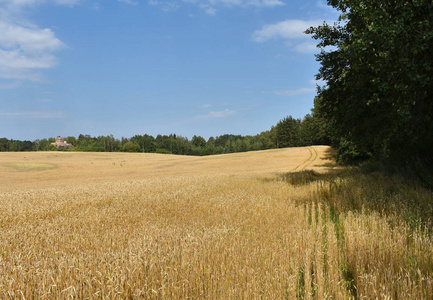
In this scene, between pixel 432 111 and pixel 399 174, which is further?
pixel 399 174

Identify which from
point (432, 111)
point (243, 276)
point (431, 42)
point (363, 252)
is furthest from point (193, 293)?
point (432, 111)

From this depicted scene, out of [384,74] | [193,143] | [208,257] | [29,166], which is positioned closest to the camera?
[208,257]

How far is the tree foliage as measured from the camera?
32.8ft

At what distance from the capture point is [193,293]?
12.4 ft

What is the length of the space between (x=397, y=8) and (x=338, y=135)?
10150mm

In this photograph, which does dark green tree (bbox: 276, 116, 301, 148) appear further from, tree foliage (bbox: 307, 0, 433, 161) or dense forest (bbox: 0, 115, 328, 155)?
tree foliage (bbox: 307, 0, 433, 161)

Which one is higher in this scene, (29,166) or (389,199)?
(389,199)

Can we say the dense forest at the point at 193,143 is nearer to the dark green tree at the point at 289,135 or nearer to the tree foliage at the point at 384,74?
the dark green tree at the point at 289,135

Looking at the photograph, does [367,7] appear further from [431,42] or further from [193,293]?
[193,293]

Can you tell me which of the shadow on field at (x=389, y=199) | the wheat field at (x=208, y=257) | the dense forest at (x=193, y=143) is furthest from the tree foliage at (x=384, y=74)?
the dense forest at (x=193, y=143)

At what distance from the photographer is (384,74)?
456 inches

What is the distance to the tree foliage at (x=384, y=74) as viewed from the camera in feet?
32.8

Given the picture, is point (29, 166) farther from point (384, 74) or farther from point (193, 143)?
point (193, 143)

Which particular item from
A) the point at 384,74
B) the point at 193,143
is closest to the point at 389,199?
the point at 384,74
